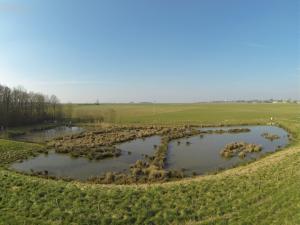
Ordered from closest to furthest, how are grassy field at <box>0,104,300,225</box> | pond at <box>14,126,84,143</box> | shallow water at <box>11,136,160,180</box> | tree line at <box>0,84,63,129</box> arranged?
grassy field at <box>0,104,300,225</box>, shallow water at <box>11,136,160,180</box>, pond at <box>14,126,84,143</box>, tree line at <box>0,84,63,129</box>

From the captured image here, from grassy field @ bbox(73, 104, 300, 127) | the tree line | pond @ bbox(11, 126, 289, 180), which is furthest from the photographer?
grassy field @ bbox(73, 104, 300, 127)

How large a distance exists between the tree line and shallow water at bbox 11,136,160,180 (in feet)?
102

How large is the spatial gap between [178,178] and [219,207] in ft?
27.2

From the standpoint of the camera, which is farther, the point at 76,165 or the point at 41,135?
the point at 41,135

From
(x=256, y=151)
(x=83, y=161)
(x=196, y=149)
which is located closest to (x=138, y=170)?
(x=83, y=161)

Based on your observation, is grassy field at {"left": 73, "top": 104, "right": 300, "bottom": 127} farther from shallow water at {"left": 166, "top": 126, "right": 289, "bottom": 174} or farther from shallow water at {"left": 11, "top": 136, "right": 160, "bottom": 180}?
shallow water at {"left": 11, "top": 136, "right": 160, "bottom": 180}

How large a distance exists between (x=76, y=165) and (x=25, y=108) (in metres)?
48.9

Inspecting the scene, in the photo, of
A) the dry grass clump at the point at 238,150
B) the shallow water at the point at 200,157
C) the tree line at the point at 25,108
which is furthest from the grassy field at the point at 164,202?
the tree line at the point at 25,108

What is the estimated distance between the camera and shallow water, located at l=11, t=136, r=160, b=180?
844 inches

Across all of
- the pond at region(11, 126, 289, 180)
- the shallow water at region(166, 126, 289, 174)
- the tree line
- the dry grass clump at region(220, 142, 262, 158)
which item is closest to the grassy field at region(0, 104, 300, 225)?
the pond at region(11, 126, 289, 180)

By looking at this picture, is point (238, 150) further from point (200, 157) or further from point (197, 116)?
point (197, 116)

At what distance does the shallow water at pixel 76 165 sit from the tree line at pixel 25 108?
31085mm

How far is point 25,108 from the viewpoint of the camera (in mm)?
65312

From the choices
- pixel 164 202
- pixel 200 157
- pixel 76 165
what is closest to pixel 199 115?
pixel 200 157
